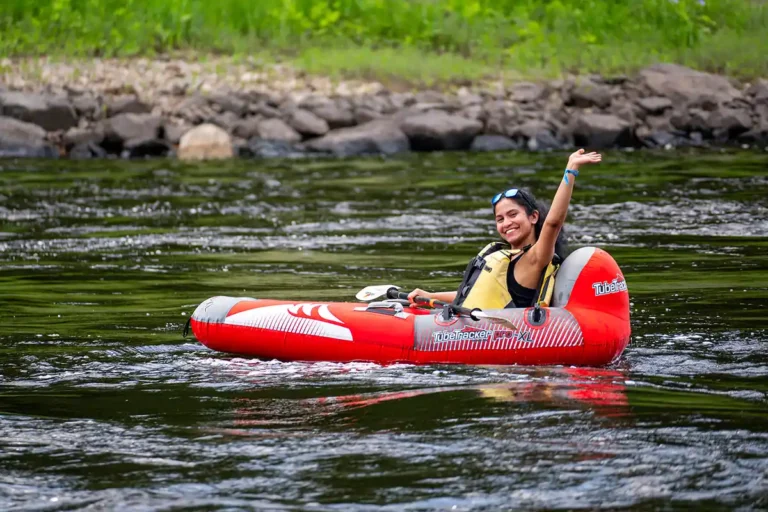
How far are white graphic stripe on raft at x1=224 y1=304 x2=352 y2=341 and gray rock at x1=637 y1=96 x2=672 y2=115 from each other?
16.5 meters

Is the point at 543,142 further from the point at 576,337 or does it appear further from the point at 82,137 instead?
the point at 576,337

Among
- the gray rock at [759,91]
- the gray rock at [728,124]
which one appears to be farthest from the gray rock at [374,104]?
the gray rock at [759,91]

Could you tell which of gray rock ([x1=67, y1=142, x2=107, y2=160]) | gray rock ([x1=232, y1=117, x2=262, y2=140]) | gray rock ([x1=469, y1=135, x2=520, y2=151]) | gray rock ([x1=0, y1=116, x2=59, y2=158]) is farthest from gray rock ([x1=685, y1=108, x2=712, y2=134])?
gray rock ([x1=0, y1=116, x2=59, y2=158])

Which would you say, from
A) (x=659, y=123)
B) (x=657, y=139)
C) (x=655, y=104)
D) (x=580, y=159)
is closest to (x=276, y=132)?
(x=657, y=139)

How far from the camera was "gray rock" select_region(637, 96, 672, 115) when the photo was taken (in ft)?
72.7

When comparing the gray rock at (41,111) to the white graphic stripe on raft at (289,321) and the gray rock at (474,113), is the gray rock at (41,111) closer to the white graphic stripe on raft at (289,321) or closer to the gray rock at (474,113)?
the gray rock at (474,113)

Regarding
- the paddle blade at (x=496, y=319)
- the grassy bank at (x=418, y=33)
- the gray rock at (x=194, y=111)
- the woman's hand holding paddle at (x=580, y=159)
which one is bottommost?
the paddle blade at (x=496, y=319)

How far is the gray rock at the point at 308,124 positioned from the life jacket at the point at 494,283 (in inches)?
563

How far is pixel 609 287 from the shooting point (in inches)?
252

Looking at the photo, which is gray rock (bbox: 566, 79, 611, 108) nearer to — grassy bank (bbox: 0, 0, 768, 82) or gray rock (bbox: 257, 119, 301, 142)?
grassy bank (bbox: 0, 0, 768, 82)

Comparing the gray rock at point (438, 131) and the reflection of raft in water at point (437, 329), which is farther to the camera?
the gray rock at point (438, 131)

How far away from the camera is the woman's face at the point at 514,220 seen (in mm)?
6293

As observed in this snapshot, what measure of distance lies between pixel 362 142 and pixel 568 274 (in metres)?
14.0

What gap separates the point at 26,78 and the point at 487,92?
8.08 meters
